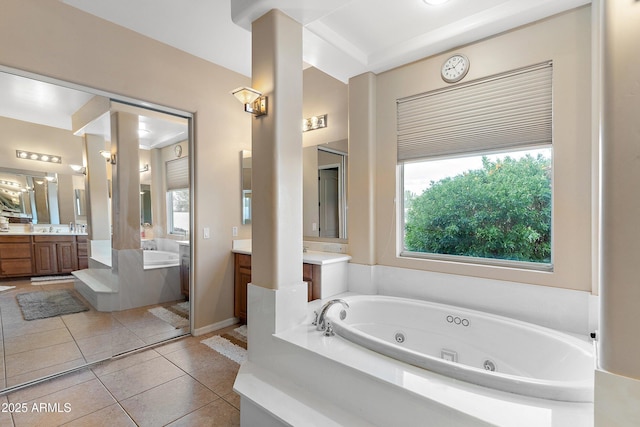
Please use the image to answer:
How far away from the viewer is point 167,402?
2068 mm

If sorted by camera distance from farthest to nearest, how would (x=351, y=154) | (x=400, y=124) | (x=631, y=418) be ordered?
1. (x=351, y=154)
2. (x=400, y=124)
3. (x=631, y=418)

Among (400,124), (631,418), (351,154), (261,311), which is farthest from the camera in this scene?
(351,154)

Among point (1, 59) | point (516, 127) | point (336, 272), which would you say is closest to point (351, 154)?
point (336, 272)

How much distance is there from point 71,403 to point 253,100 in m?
2.45

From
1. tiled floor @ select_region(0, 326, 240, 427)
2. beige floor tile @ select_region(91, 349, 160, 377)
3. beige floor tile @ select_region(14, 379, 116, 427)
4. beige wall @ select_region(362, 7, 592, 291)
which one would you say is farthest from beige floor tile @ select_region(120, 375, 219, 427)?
beige wall @ select_region(362, 7, 592, 291)

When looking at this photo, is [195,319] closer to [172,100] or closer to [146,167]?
[146,167]

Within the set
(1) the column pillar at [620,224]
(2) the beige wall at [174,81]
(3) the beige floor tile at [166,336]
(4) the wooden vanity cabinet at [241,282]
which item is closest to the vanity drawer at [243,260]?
(4) the wooden vanity cabinet at [241,282]

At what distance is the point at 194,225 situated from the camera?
319 centimetres

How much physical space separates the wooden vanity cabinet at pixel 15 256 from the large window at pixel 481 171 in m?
3.27

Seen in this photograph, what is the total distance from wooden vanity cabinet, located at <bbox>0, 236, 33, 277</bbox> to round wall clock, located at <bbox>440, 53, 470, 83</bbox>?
375 cm

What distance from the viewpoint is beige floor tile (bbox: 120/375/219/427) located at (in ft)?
6.29

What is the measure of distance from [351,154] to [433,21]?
128 centimetres

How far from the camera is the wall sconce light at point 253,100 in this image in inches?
77.4

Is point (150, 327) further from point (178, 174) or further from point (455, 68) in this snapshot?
point (455, 68)
